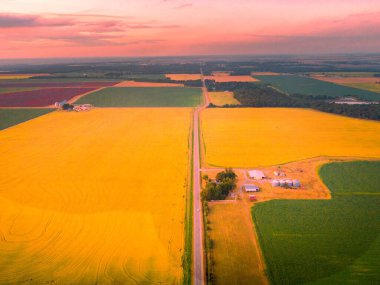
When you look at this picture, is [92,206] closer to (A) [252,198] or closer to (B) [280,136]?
(A) [252,198]

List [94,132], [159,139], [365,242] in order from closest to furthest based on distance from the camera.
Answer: [365,242] → [159,139] → [94,132]

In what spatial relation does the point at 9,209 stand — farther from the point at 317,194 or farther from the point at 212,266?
the point at 317,194

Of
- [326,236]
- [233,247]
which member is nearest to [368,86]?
[326,236]

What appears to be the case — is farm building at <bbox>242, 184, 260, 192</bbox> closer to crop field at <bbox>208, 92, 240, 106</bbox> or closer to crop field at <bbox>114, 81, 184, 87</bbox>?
crop field at <bbox>208, 92, 240, 106</bbox>

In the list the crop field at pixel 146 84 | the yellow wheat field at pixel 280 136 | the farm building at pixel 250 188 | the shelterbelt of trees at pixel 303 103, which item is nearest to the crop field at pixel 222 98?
the shelterbelt of trees at pixel 303 103

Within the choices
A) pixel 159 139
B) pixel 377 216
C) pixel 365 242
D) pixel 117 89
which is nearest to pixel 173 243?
pixel 365 242

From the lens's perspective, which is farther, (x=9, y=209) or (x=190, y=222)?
(x=9, y=209)

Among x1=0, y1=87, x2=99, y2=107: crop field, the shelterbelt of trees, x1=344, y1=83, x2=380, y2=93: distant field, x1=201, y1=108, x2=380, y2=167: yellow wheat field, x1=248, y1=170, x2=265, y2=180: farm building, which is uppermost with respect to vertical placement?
x1=0, y1=87, x2=99, y2=107: crop field

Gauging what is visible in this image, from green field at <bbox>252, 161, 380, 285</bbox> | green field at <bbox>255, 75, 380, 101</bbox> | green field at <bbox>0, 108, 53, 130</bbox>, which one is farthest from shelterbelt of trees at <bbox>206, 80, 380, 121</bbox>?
green field at <bbox>0, 108, 53, 130</bbox>
